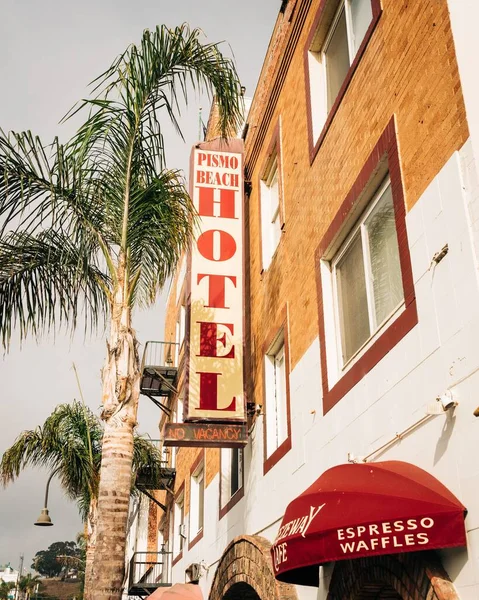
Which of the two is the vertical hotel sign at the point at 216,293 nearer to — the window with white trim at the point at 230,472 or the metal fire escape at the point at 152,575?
the window with white trim at the point at 230,472

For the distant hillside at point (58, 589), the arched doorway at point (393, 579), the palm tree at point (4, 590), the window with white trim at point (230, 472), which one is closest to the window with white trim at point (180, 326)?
the window with white trim at point (230, 472)

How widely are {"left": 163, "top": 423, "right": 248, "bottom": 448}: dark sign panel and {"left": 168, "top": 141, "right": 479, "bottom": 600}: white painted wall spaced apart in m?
2.89

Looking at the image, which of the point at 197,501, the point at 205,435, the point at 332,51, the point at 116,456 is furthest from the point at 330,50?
the point at 197,501

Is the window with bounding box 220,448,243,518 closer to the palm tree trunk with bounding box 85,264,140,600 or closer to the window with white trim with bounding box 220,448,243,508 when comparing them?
the window with white trim with bounding box 220,448,243,508

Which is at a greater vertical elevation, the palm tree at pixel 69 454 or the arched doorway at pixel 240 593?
the palm tree at pixel 69 454

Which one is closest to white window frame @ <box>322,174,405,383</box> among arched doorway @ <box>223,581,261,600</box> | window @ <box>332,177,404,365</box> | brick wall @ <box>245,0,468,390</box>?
window @ <box>332,177,404,365</box>

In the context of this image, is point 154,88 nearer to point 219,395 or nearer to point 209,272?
point 209,272

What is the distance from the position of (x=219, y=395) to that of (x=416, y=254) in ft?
17.7

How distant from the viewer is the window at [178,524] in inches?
730

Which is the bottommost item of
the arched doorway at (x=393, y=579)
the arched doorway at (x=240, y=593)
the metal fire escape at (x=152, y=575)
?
the arched doorway at (x=393, y=579)

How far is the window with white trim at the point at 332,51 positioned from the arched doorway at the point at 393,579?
17.5 feet

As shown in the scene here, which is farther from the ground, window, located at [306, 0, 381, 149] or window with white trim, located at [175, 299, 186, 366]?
window with white trim, located at [175, 299, 186, 366]

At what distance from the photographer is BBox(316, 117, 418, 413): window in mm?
6359

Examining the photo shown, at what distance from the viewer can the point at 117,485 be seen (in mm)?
7879
